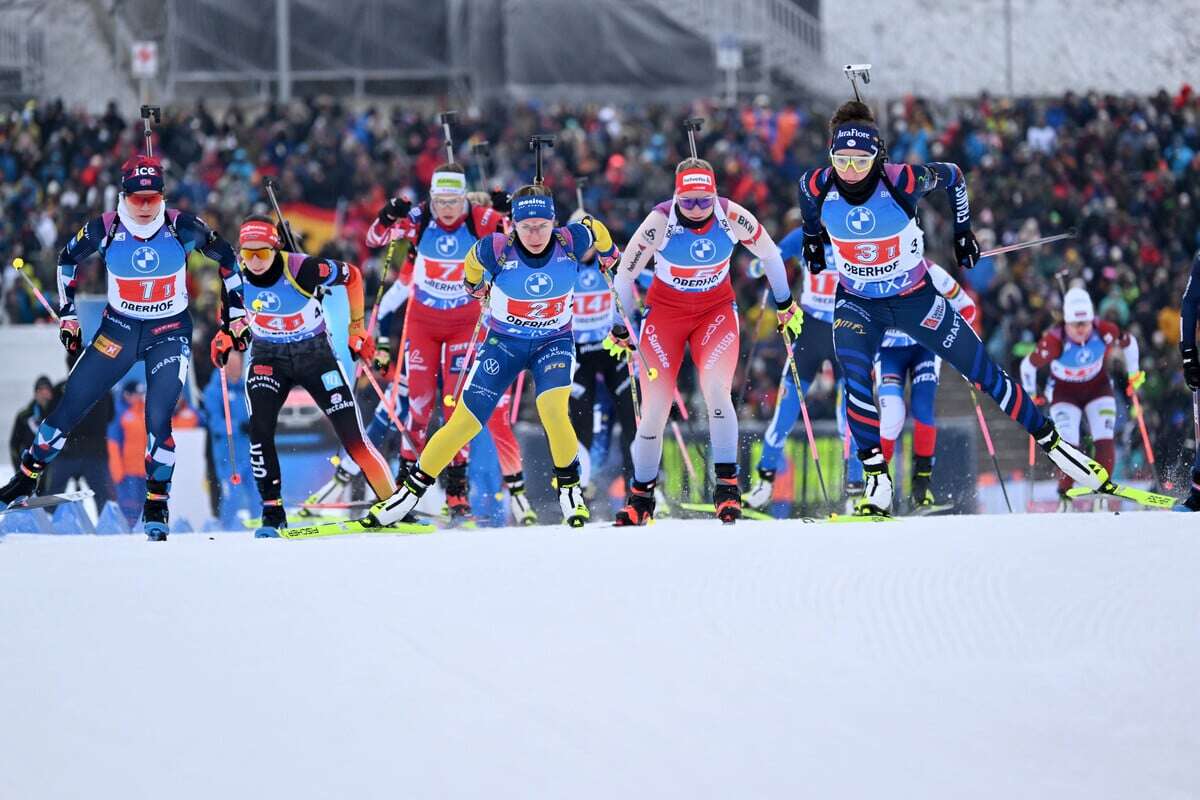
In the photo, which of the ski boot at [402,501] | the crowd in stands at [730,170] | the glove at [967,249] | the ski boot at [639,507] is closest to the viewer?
the glove at [967,249]

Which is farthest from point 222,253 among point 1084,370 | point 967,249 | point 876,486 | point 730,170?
point 730,170

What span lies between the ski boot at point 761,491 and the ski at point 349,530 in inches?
117

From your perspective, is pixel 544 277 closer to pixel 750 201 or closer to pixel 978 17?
pixel 750 201

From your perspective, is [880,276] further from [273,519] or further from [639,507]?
[273,519]

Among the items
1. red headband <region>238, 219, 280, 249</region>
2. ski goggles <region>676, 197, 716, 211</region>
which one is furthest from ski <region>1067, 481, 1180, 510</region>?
red headband <region>238, 219, 280, 249</region>

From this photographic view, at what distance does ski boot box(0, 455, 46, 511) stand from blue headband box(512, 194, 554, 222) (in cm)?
307

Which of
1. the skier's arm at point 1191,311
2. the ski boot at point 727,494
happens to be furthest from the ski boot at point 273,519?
the skier's arm at point 1191,311

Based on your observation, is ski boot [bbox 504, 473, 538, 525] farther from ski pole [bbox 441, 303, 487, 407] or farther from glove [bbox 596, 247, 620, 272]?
glove [bbox 596, 247, 620, 272]

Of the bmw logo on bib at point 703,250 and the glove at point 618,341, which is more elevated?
the bmw logo on bib at point 703,250

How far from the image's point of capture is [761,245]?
378 inches

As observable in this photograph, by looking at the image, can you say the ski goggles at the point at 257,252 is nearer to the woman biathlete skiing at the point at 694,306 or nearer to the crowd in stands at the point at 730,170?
the woman biathlete skiing at the point at 694,306

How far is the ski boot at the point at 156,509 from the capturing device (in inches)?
376

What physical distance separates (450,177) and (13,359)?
7.75 m

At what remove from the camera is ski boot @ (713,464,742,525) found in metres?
9.53
